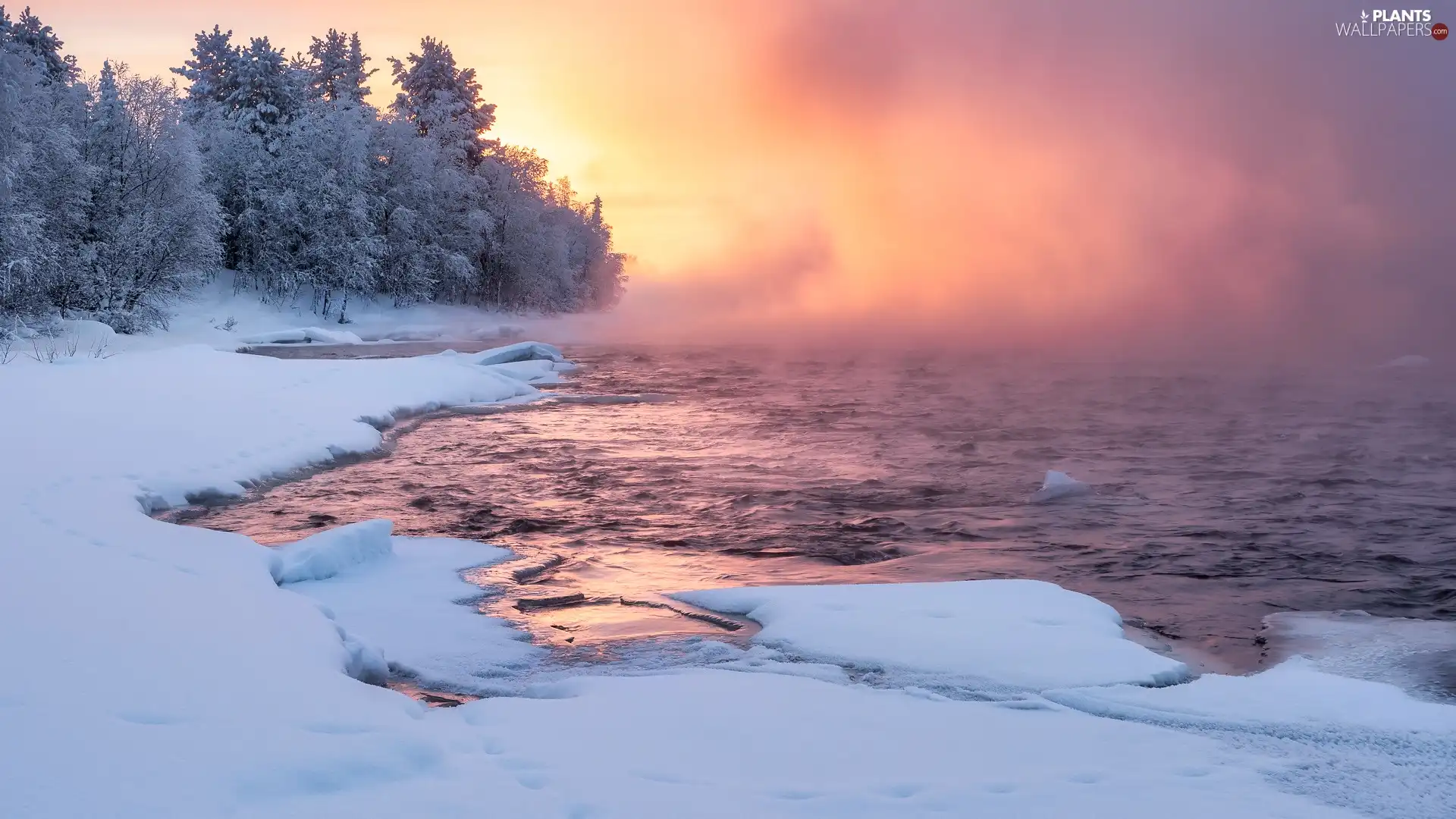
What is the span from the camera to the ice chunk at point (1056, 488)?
13.1m

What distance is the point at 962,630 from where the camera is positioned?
7.23 metres

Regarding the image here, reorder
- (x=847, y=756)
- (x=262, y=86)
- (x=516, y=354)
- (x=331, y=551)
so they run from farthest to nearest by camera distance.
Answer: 1. (x=262, y=86)
2. (x=516, y=354)
3. (x=331, y=551)
4. (x=847, y=756)

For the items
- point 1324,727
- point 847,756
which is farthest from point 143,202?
point 1324,727

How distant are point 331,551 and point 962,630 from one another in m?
5.12

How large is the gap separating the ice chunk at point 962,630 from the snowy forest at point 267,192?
1209 inches

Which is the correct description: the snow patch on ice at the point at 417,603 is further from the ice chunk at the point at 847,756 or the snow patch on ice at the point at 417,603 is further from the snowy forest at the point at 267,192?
the snowy forest at the point at 267,192

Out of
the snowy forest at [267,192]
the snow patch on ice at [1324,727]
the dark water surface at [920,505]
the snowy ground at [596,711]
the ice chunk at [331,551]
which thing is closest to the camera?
the snowy ground at [596,711]

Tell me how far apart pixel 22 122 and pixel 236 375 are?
2276cm

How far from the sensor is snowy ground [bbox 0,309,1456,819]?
14.2 ft

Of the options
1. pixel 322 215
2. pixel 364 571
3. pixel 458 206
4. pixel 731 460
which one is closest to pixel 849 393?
pixel 731 460

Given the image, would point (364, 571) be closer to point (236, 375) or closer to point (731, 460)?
point (731, 460)

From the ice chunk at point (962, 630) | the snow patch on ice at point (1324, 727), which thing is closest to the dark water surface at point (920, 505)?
the ice chunk at point (962, 630)

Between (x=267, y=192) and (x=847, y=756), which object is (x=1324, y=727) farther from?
(x=267, y=192)

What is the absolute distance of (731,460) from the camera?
16141mm
